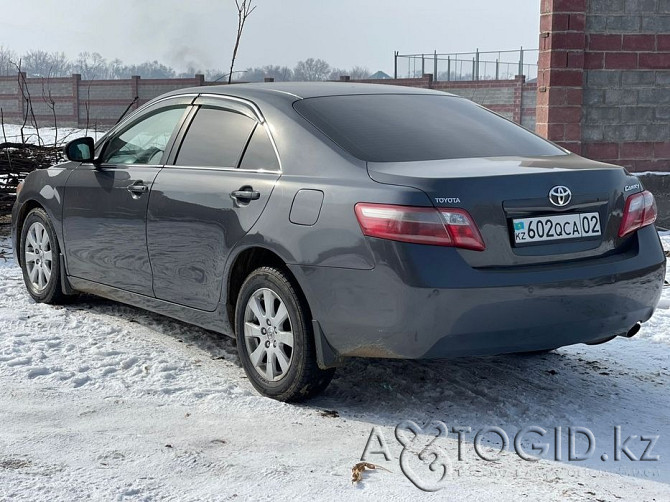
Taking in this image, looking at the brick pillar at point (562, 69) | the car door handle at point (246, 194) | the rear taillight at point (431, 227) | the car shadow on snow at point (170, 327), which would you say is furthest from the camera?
the brick pillar at point (562, 69)

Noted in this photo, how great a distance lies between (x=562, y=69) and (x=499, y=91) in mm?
34685

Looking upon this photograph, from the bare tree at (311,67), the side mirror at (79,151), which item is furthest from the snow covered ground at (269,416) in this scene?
the bare tree at (311,67)

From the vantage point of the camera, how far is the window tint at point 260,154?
4793mm

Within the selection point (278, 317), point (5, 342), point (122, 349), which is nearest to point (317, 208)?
point (278, 317)

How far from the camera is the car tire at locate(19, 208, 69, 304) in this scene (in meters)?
6.56

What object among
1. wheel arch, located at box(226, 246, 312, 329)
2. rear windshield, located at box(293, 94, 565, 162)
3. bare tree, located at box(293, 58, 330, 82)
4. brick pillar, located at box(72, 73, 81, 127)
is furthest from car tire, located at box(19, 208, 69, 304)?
bare tree, located at box(293, 58, 330, 82)

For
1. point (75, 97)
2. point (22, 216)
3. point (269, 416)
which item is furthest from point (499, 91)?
point (269, 416)

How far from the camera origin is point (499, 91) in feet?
150

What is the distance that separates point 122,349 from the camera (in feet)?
18.3

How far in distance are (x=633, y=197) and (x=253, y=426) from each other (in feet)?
6.51

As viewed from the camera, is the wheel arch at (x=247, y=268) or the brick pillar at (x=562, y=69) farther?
the brick pillar at (x=562, y=69)

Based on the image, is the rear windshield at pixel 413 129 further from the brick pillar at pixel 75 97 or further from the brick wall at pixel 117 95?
the brick pillar at pixel 75 97

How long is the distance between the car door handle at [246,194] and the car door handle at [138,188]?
2.83 ft

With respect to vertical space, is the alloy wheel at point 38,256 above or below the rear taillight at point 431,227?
below
